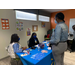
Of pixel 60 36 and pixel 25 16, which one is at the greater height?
pixel 25 16

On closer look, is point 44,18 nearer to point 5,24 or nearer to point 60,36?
point 5,24

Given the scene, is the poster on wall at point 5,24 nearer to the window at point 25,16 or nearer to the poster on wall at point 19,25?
the poster on wall at point 19,25

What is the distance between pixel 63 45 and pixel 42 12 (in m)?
3.50

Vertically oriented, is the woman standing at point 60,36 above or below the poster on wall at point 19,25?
below

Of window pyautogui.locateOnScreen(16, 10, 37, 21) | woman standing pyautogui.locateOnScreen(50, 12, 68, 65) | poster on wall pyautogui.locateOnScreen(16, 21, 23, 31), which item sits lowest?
woman standing pyautogui.locateOnScreen(50, 12, 68, 65)

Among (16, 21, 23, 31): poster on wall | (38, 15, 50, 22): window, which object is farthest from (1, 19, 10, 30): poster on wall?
(38, 15, 50, 22): window

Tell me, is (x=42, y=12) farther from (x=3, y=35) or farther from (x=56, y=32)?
(x=56, y=32)

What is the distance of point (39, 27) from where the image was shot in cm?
415

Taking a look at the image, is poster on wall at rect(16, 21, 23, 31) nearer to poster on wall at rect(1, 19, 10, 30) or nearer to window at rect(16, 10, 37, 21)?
window at rect(16, 10, 37, 21)

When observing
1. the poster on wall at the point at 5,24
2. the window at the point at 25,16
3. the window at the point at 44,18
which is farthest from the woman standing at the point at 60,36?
the window at the point at 44,18

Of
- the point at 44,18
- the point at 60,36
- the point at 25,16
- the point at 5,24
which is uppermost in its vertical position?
the point at 44,18

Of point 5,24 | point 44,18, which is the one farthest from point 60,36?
point 44,18

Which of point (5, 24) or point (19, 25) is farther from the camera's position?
point (19, 25)
